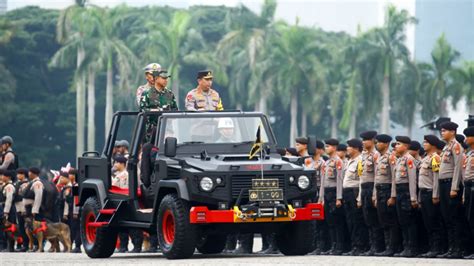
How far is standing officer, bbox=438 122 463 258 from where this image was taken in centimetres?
1988

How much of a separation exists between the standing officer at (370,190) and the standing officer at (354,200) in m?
0.50

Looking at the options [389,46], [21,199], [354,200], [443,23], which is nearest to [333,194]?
Result: [354,200]

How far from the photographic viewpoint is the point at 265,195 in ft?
61.6

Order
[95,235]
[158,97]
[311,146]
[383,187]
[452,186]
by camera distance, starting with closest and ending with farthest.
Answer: [311,146], [452,186], [158,97], [95,235], [383,187]

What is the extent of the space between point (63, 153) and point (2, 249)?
61008 millimetres

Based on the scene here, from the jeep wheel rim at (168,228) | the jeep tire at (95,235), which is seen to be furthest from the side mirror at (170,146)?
the jeep tire at (95,235)

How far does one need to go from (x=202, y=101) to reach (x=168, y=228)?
8.42 ft

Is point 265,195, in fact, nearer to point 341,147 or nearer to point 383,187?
point 383,187

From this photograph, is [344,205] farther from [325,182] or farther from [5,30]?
[5,30]

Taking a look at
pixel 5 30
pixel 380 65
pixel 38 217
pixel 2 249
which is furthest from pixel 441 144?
pixel 5 30

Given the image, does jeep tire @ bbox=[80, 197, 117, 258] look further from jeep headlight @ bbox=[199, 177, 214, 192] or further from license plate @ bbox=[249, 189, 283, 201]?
license plate @ bbox=[249, 189, 283, 201]


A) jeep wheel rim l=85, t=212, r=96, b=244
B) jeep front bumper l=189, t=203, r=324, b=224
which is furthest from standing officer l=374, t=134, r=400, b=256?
jeep wheel rim l=85, t=212, r=96, b=244

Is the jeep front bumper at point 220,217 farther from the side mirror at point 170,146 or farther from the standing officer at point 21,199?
the standing officer at point 21,199

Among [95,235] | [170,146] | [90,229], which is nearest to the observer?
[170,146]
